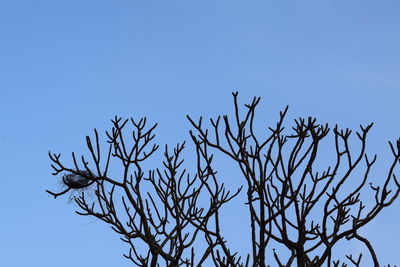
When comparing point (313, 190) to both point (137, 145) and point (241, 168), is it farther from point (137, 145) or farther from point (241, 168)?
point (137, 145)

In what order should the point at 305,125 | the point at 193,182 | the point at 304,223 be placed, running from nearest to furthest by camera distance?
1. the point at 304,223
2. the point at 305,125
3. the point at 193,182

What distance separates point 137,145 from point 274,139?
118 cm

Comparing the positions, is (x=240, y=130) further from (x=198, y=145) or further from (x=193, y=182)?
(x=193, y=182)

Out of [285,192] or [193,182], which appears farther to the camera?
[193,182]

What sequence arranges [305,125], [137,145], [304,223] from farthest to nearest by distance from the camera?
[137,145]
[305,125]
[304,223]

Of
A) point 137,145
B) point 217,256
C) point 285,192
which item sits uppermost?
point 137,145

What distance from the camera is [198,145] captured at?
3523 mm

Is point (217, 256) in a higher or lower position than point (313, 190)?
lower

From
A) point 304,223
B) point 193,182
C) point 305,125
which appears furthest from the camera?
point 193,182

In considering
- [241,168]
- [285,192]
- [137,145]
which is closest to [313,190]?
[285,192]

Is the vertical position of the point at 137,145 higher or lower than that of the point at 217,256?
higher

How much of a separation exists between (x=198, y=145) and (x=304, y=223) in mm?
800

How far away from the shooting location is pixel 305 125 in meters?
3.50

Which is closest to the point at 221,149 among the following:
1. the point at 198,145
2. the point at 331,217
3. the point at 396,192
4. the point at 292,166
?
the point at 198,145
